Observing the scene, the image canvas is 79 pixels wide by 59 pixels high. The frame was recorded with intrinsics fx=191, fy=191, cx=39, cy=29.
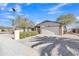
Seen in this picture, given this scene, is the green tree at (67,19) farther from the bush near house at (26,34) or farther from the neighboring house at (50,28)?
the bush near house at (26,34)

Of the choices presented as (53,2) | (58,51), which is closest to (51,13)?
(53,2)

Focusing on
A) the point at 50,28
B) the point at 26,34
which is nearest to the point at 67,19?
the point at 50,28

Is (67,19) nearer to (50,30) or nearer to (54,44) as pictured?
(50,30)

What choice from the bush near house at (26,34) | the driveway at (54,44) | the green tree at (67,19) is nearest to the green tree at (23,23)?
the bush near house at (26,34)

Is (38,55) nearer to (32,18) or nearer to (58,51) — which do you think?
(58,51)

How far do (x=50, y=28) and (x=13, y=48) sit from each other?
2.18 ft

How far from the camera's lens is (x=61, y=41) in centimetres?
301

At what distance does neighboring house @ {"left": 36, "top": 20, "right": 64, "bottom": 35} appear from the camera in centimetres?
300

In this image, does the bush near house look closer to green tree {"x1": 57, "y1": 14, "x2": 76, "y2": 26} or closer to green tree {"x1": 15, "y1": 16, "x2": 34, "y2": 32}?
green tree {"x1": 15, "y1": 16, "x2": 34, "y2": 32}

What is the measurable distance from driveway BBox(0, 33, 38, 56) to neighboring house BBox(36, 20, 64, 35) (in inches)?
14.0

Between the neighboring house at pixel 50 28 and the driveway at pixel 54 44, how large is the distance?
0.07m

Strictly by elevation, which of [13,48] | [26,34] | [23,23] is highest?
[23,23]

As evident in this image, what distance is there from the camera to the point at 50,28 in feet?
10.0

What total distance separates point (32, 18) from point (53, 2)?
41 centimetres
